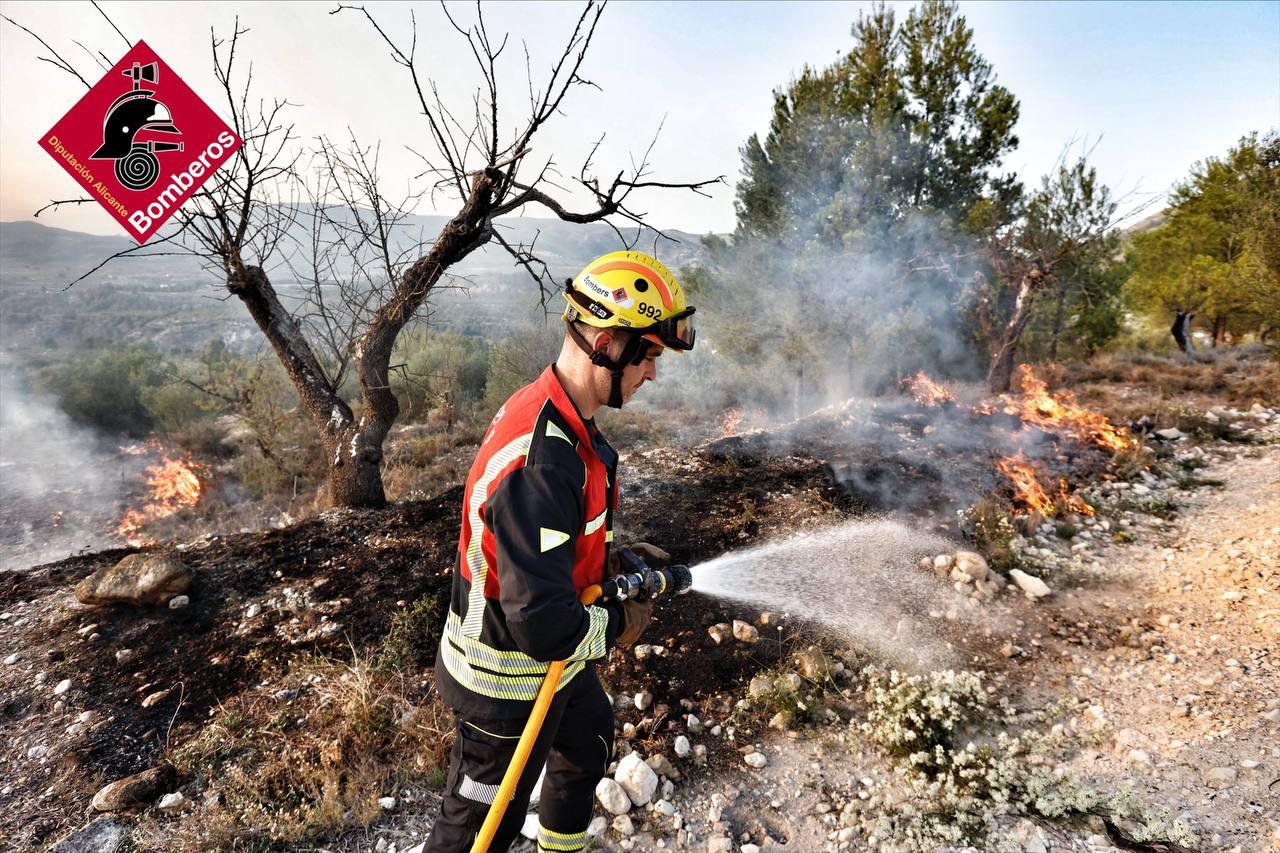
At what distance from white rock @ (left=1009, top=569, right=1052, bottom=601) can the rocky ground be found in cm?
3

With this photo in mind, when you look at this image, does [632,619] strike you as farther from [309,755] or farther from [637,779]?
[309,755]

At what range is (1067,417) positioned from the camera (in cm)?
969

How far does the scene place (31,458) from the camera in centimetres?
1145

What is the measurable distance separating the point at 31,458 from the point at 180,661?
1257 centimetres

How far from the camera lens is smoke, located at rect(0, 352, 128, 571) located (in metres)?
7.84

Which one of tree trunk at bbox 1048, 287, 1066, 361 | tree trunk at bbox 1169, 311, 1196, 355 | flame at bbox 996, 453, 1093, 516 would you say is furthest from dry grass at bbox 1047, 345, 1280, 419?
flame at bbox 996, 453, 1093, 516

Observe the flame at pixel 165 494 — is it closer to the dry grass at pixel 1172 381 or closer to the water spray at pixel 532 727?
the water spray at pixel 532 727

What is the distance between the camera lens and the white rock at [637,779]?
2.86m

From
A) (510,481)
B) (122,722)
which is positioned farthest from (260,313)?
(510,481)

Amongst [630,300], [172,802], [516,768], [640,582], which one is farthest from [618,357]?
[172,802]

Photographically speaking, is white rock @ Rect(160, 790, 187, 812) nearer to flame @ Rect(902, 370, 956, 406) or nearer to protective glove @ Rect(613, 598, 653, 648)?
protective glove @ Rect(613, 598, 653, 648)

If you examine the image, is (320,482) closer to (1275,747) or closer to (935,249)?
(1275,747)

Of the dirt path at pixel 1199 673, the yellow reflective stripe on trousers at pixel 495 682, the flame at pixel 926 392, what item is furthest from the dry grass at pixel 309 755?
the flame at pixel 926 392

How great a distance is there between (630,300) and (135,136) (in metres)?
5.62
